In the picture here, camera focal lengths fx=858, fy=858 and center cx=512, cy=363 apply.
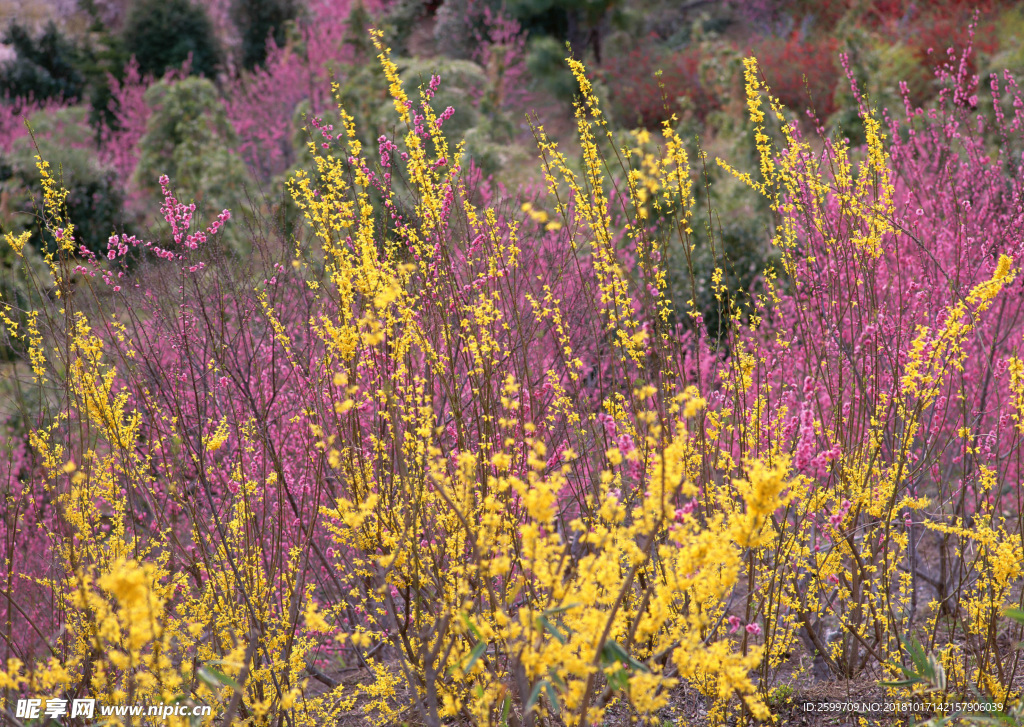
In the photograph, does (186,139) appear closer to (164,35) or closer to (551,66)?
(551,66)

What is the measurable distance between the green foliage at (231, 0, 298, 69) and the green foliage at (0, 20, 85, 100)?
367 centimetres

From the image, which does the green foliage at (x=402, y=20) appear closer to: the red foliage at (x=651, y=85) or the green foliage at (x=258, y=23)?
the green foliage at (x=258, y=23)

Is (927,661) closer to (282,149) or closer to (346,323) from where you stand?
(346,323)

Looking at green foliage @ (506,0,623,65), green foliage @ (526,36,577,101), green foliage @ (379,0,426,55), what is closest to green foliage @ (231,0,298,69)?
green foliage @ (379,0,426,55)

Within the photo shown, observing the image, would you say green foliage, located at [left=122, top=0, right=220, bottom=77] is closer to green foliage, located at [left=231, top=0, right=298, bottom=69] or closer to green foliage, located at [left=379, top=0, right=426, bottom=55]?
green foliage, located at [left=231, top=0, right=298, bottom=69]

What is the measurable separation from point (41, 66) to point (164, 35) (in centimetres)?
311

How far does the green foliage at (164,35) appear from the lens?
18.8 m

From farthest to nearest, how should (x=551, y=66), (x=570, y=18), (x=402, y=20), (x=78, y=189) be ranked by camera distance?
(x=402, y=20)
(x=570, y=18)
(x=551, y=66)
(x=78, y=189)

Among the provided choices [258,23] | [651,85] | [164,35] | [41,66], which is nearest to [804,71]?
[651,85]

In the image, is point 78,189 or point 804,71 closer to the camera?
point 78,189

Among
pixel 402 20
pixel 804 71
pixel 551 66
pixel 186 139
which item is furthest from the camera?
pixel 402 20

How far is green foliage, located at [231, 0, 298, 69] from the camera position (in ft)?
65.7

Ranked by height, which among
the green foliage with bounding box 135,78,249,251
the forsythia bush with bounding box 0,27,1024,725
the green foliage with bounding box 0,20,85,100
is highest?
the green foliage with bounding box 0,20,85,100

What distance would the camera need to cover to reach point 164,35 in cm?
1895
